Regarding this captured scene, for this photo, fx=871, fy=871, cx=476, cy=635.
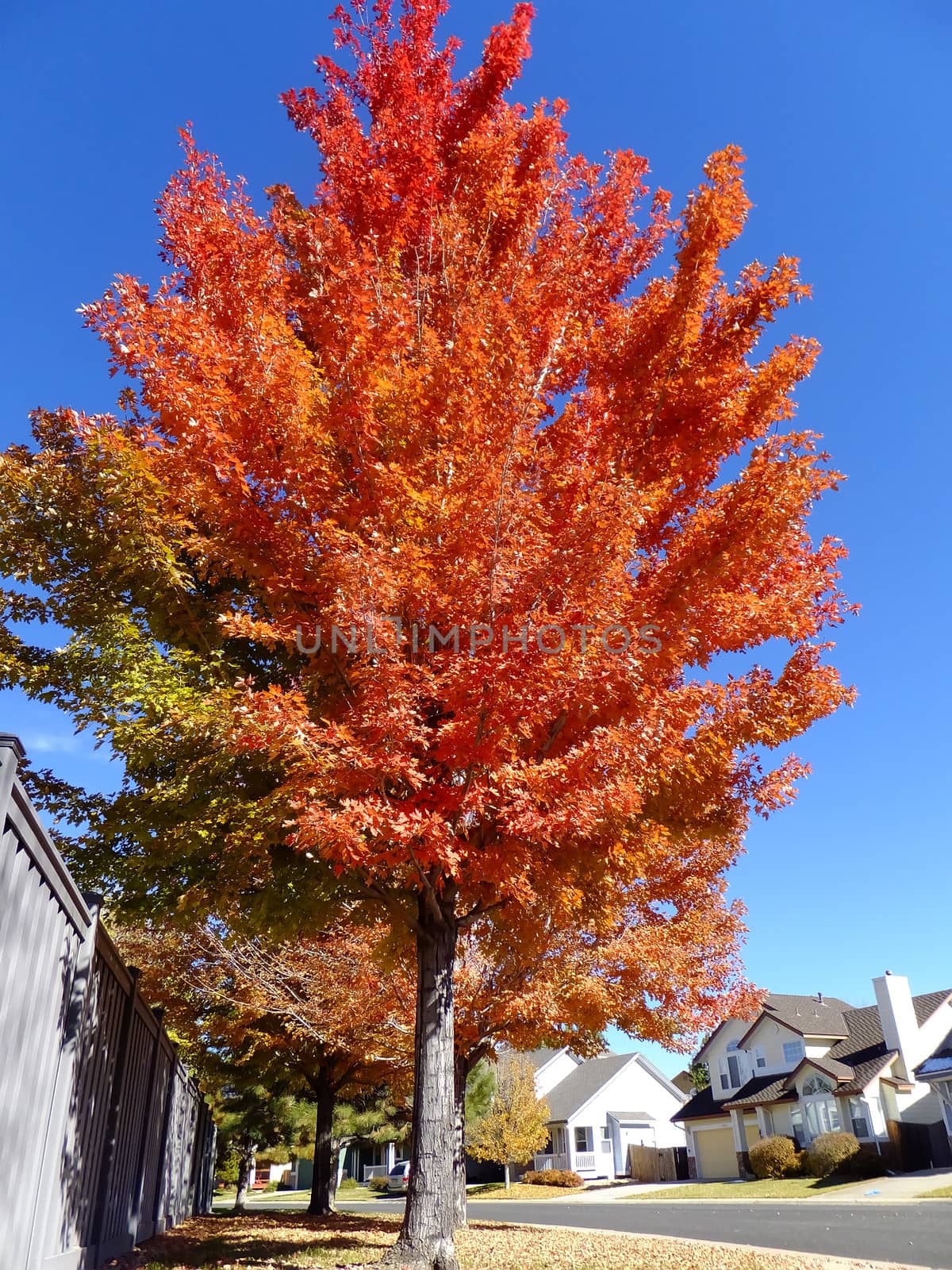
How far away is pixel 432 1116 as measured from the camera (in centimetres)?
724

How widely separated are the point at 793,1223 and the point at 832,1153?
16.7 meters

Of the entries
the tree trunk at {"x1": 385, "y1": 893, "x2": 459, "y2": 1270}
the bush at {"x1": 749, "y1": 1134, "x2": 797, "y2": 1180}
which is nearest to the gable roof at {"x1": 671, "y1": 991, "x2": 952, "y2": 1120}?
the bush at {"x1": 749, "y1": 1134, "x2": 797, "y2": 1180}

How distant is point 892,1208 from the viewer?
60.6ft

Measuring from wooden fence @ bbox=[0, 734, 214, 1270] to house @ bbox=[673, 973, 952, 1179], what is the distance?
3110 centimetres

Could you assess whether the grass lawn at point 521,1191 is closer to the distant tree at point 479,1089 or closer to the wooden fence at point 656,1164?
the distant tree at point 479,1089

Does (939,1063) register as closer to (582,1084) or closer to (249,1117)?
(582,1084)

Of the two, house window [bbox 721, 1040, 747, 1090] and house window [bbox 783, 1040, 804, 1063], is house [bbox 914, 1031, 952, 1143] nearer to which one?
house window [bbox 783, 1040, 804, 1063]

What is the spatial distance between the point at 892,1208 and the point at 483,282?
2050 centimetres

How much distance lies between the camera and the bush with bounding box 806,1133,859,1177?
1160 inches

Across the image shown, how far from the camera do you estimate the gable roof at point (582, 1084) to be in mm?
47750

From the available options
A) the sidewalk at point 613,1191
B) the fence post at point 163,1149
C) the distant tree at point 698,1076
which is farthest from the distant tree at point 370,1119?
the distant tree at point 698,1076

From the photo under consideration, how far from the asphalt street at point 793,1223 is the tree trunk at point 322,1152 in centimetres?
415

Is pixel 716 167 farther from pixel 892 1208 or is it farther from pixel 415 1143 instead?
pixel 892 1208

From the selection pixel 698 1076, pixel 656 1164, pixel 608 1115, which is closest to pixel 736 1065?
pixel 656 1164
